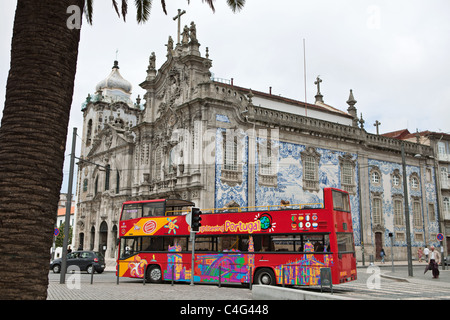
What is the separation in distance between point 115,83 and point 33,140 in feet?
184

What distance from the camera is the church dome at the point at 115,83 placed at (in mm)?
60000

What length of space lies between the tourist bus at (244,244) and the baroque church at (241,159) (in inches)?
338

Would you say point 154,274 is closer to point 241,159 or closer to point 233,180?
point 233,180

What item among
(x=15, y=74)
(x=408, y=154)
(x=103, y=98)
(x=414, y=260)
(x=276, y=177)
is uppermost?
(x=103, y=98)

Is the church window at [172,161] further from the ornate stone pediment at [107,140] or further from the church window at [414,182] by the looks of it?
the church window at [414,182]

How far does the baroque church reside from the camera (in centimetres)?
3294

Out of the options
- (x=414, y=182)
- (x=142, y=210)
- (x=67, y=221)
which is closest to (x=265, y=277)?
(x=142, y=210)

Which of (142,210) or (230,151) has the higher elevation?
(230,151)

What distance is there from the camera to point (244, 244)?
18531 millimetres

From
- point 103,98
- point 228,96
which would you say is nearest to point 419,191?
point 228,96

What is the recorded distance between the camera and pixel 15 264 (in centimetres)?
615

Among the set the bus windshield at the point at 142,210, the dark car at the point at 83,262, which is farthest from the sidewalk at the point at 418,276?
the dark car at the point at 83,262
